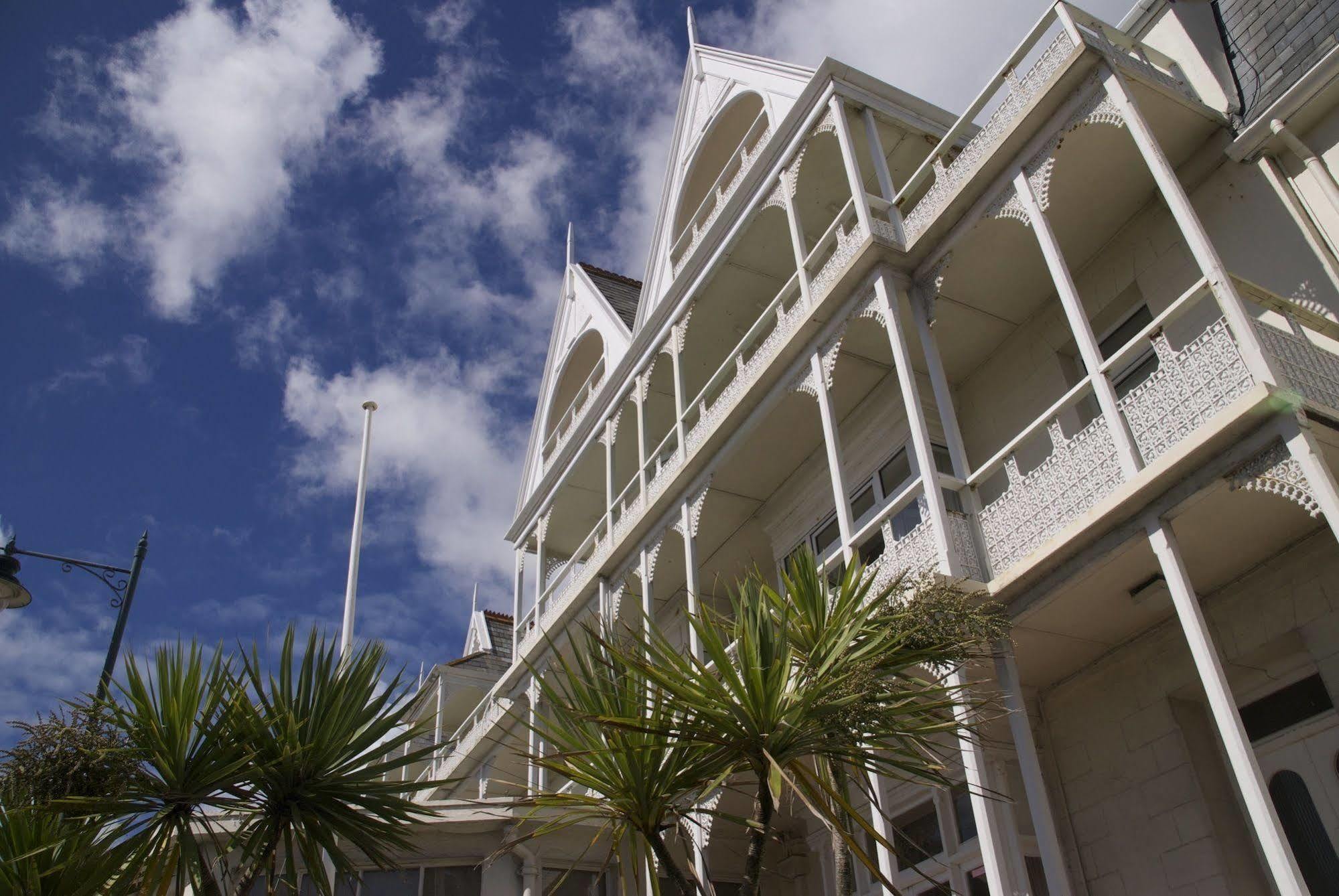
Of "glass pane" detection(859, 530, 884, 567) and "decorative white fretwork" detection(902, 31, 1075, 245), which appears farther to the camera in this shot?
"glass pane" detection(859, 530, 884, 567)

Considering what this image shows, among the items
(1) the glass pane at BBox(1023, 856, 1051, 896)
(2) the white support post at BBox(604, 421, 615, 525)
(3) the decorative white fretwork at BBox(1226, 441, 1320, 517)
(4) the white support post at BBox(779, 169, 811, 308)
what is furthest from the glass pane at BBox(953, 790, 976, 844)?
(2) the white support post at BBox(604, 421, 615, 525)

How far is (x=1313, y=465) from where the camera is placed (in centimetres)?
751

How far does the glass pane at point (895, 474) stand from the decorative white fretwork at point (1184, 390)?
5.31 meters

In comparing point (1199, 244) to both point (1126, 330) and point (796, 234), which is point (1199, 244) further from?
point (796, 234)

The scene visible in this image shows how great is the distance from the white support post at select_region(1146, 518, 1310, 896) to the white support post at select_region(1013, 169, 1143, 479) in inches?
25.2

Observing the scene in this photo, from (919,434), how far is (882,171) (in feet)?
13.2

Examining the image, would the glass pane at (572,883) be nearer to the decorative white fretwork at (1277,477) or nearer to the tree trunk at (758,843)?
the tree trunk at (758,843)

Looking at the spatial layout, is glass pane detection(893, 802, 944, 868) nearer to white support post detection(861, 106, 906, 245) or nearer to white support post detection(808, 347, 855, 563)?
white support post detection(808, 347, 855, 563)

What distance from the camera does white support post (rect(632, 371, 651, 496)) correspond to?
17141 mm

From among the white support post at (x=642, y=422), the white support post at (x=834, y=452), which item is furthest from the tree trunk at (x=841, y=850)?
the white support post at (x=642, y=422)

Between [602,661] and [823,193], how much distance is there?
418 inches

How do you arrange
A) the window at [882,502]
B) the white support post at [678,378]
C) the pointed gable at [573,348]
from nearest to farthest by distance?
1. the window at [882,502]
2. the white support post at [678,378]
3. the pointed gable at [573,348]

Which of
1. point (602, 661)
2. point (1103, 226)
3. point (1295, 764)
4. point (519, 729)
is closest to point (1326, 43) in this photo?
point (1103, 226)

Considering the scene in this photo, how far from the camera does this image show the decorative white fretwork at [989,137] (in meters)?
10.9
